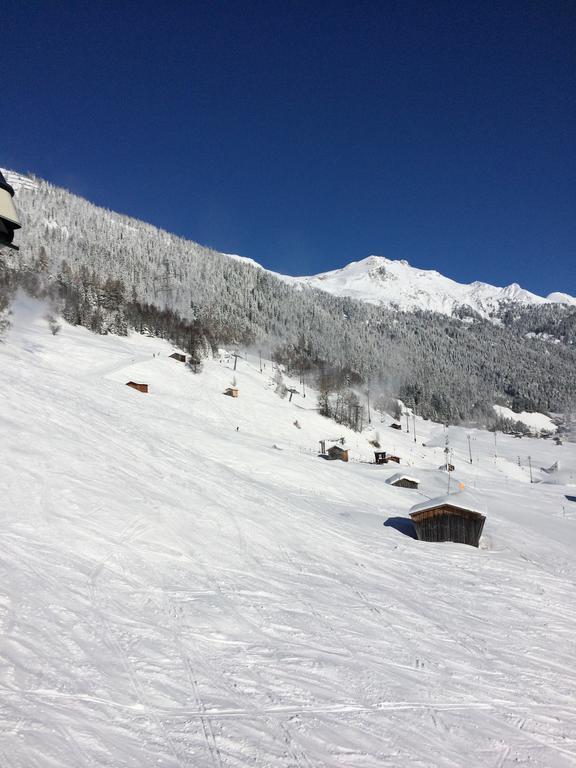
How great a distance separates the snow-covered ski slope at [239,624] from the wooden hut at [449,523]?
69.3 inches

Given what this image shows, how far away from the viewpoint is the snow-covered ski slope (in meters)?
5.80

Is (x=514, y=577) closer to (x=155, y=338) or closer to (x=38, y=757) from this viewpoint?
(x=38, y=757)

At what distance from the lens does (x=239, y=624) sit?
8.88 metres

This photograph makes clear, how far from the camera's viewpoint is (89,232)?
555 feet

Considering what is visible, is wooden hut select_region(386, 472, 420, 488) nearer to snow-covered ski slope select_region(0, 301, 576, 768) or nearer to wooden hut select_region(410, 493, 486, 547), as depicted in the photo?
snow-covered ski slope select_region(0, 301, 576, 768)

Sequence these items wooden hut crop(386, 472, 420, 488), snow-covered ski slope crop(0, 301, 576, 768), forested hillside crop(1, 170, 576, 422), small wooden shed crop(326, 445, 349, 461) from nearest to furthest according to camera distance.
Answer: snow-covered ski slope crop(0, 301, 576, 768) < wooden hut crop(386, 472, 420, 488) < small wooden shed crop(326, 445, 349, 461) < forested hillside crop(1, 170, 576, 422)

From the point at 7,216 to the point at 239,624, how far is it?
348 inches

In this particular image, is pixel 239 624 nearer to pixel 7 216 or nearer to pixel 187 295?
pixel 7 216

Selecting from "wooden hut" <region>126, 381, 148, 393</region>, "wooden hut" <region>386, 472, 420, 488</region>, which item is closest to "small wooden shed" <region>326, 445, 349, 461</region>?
"wooden hut" <region>386, 472, 420, 488</region>

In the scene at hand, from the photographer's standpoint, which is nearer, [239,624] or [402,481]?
[239,624]

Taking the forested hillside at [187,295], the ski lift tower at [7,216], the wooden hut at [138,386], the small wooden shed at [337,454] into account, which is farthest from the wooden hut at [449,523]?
the forested hillside at [187,295]

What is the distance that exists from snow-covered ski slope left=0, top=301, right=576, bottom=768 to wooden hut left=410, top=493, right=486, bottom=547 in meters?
1.76

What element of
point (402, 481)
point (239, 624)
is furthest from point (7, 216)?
point (402, 481)

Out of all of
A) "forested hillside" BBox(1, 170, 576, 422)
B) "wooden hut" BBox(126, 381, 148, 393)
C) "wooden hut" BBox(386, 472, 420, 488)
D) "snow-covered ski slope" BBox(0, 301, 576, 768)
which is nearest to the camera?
"snow-covered ski slope" BBox(0, 301, 576, 768)
